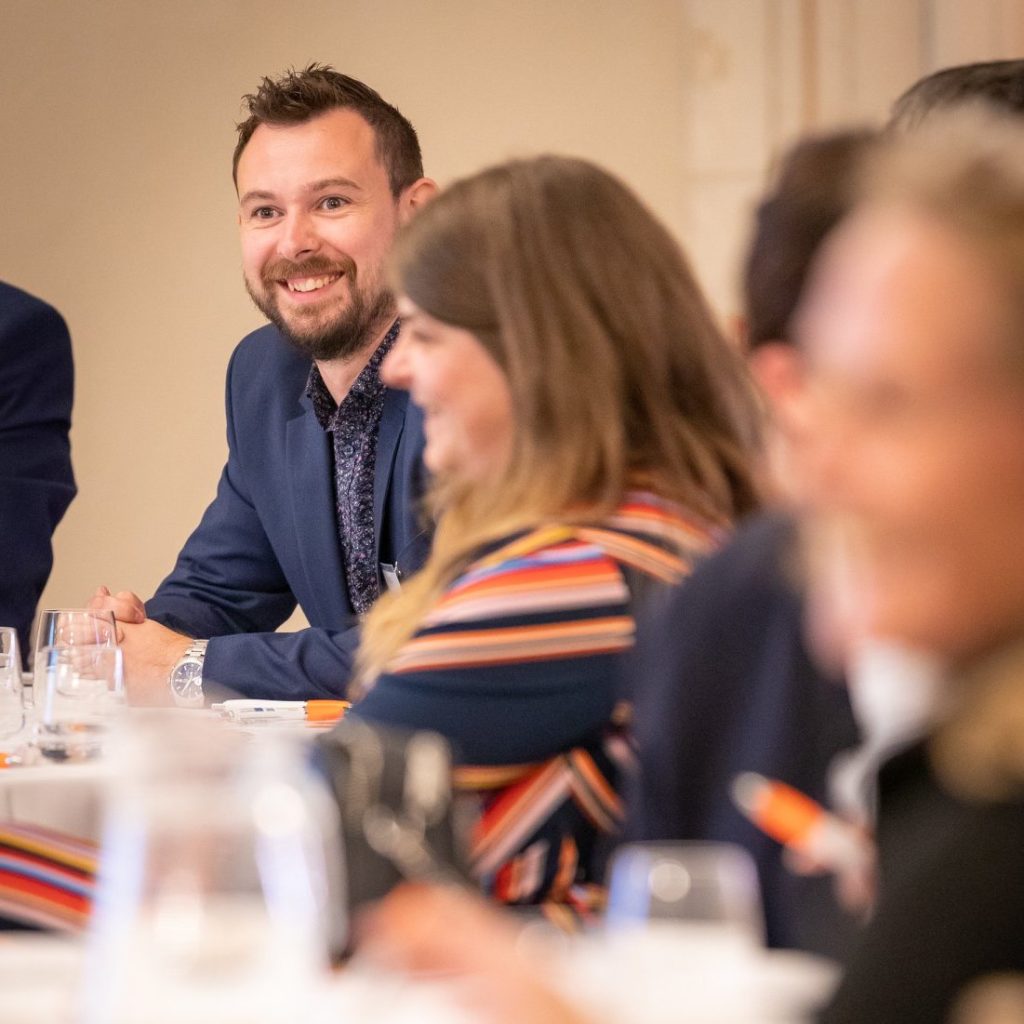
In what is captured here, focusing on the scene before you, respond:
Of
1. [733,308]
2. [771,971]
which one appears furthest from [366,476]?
[771,971]

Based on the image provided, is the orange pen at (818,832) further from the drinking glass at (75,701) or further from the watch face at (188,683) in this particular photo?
the watch face at (188,683)

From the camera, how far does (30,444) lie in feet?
12.9

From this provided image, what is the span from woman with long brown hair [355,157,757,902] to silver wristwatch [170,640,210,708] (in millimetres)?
968

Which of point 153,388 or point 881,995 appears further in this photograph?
A: point 153,388

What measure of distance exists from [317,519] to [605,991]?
2.46 m

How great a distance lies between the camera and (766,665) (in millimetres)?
1316

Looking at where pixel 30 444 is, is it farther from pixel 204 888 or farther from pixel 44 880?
pixel 204 888

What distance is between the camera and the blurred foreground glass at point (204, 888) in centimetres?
68

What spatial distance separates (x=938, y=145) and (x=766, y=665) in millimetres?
579

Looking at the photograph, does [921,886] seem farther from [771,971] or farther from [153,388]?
[153,388]

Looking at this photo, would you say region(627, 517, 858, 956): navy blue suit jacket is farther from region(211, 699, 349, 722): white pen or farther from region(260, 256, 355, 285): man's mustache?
region(260, 256, 355, 285): man's mustache

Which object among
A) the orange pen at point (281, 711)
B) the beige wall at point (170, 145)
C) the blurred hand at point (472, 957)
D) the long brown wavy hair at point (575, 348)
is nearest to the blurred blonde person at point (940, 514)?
the blurred hand at point (472, 957)

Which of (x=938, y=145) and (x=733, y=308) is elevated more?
(x=938, y=145)

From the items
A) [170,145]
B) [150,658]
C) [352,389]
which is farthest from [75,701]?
[170,145]
